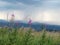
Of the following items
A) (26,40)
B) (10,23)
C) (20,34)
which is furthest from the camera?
(20,34)

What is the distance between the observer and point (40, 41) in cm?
722

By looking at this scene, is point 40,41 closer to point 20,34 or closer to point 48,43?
point 48,43

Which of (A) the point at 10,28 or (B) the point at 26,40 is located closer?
(B) the point at 26,40

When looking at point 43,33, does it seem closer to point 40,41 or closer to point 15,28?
point 40,41

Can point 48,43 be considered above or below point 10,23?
below

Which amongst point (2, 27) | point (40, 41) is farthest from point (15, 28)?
point (2, 27)

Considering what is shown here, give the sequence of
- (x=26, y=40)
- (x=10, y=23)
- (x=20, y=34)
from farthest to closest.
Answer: (x=20, y=34) → (x=10, y=23) → (x=26, y=40)

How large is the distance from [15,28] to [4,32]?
3.64ft

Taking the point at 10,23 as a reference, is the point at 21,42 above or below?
below

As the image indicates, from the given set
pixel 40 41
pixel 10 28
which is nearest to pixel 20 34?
pixel 10 28

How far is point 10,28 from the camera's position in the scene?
7.65 m

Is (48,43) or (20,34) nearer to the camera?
(48,43)

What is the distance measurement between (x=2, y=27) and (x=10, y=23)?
36.4 inches

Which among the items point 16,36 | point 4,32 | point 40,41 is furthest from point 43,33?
point 4,32
